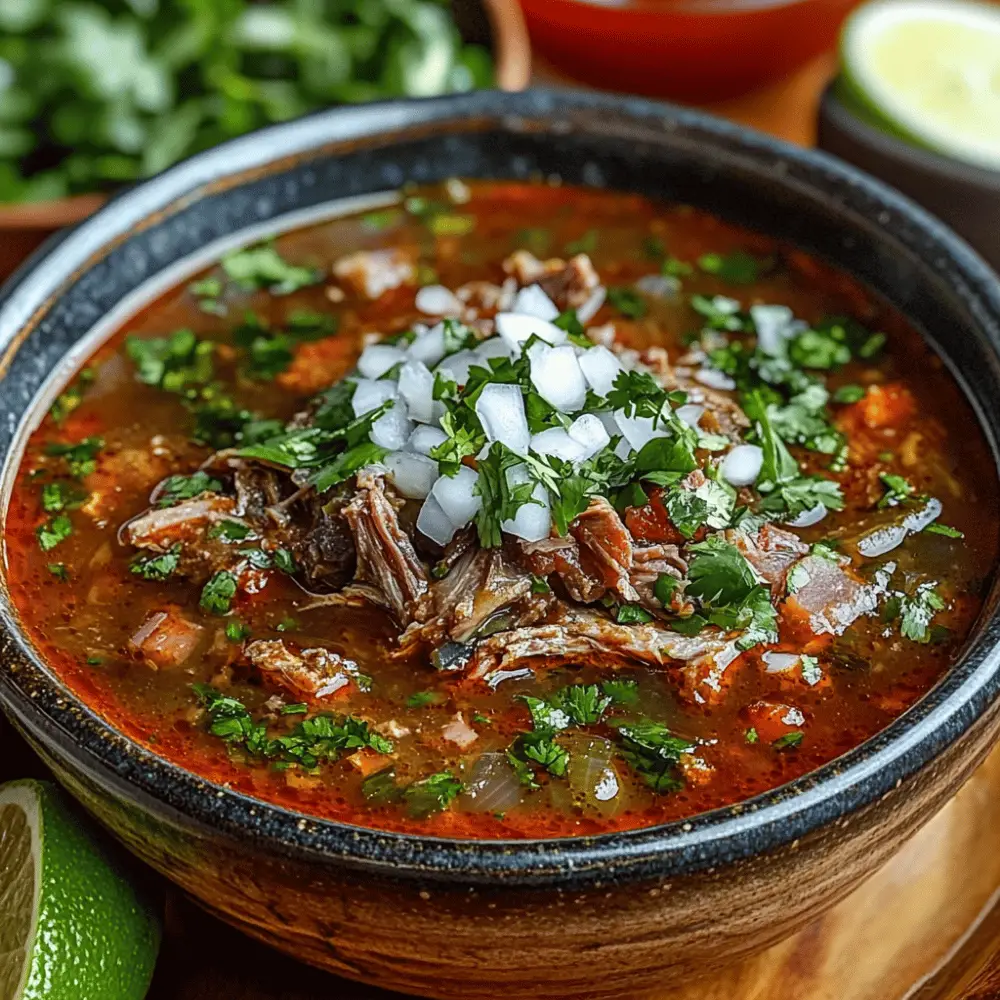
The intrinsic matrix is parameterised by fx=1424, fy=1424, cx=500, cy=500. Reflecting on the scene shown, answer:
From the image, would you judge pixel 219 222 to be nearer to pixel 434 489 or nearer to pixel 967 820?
pixel 434 489

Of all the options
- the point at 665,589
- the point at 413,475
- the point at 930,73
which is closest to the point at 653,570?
the point at 665,589

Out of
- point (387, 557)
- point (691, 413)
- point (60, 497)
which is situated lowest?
point (60, 497)

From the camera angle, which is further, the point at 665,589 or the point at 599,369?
the point at 599,369

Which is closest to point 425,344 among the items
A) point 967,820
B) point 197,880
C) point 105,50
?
point 197,880

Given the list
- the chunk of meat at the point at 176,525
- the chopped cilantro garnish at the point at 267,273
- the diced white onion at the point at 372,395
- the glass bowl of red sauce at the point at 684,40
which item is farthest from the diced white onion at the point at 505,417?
the glass bowl of red sauce at the point at 684,40

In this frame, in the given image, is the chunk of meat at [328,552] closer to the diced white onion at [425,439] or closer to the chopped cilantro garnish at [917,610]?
the diced white onion at [425,439]

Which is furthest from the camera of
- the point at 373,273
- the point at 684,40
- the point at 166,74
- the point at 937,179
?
the point at 166,74

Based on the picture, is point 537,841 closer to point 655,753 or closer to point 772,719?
point 655,753
